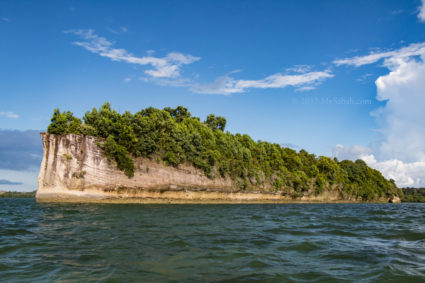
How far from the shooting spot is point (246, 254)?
7773 millimetres

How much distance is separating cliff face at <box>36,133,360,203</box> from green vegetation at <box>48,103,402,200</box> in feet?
4.12

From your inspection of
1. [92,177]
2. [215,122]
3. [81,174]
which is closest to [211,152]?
[92,177]

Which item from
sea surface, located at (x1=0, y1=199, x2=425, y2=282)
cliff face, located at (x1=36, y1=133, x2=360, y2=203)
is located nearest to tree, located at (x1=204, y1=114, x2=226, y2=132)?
cliff face, located at (x1=36, y1=133, x2=360, y2=203)

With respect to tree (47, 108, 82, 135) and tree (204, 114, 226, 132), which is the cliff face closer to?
tree (47, 108, 82, 135)

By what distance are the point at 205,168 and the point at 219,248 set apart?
145 ft

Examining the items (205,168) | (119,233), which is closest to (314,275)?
(119,233)

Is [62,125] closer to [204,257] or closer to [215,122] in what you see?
[204,257]

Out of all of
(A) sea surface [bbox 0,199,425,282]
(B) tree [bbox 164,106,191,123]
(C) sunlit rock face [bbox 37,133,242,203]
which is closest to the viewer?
(A) sea surface [bbox 0,199,425,282]

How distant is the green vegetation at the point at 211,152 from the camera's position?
39.5m

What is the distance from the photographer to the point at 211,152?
177 feet

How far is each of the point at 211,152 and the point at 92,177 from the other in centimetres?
2368

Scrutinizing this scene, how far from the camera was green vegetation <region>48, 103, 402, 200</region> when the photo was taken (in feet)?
129

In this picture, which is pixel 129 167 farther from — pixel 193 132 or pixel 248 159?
pixel 248 159

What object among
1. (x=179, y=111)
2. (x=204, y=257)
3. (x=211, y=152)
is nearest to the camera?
(x=204, y=257)
